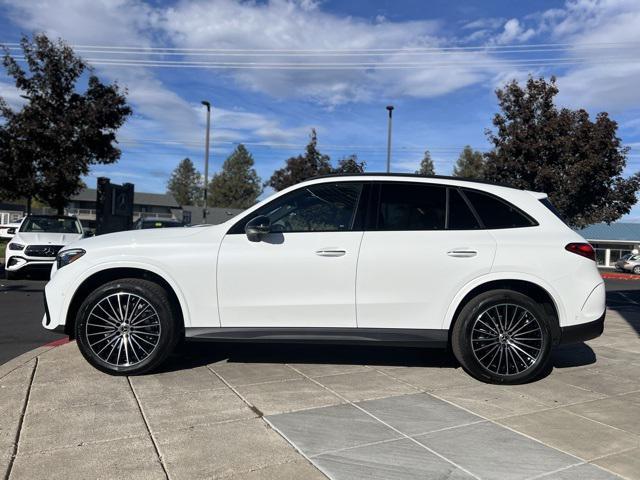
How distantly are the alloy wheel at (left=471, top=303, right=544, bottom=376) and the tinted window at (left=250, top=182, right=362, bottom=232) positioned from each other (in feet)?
4.79

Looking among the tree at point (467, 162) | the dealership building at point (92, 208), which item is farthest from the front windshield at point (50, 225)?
the dealership building at point (92, 208)

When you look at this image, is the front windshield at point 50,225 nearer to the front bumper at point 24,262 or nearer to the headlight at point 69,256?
the front bumper at point 24,262

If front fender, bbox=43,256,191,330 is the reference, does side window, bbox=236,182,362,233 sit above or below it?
above

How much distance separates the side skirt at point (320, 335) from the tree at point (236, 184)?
6757 centimetres

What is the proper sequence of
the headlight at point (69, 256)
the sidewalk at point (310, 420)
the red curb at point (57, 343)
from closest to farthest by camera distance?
the sidewalk at point (310, 420) → the headlight at point (69, 256) → the red curb at point (57, 343)

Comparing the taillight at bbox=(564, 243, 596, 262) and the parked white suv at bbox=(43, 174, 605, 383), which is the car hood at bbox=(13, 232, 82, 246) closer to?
the parked white suv at bbox=(43, 174, 605, 383)

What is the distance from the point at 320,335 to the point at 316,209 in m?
1.13

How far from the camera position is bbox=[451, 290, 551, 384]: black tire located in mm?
4797

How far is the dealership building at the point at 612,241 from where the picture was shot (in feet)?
175

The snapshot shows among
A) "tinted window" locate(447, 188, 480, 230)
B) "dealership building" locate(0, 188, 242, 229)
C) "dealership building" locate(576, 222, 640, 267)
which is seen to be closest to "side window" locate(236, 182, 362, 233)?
"tinted window" locate(447, 188, 480, 230)

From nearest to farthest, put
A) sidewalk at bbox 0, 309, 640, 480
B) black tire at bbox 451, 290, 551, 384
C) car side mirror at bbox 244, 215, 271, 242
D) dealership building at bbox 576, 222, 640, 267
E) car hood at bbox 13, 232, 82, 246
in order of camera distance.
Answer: sidewalk at bbox 0, 309, 640, 480 < car side mirror at bbox 244, 215, 271, 242 < black tire at bbox 451, 290, 551, 384 < car hood at bbox 13, 232, 82, 246 < dealership building at bbox 576, 222, 640, 267

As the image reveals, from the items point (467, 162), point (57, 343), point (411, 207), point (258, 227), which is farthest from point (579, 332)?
point (467, 162)

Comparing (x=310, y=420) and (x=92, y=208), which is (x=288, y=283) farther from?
(x=92, y=208)

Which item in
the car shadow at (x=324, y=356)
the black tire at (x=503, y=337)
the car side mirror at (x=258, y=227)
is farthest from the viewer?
the car shadow at (x=324, y=356)
